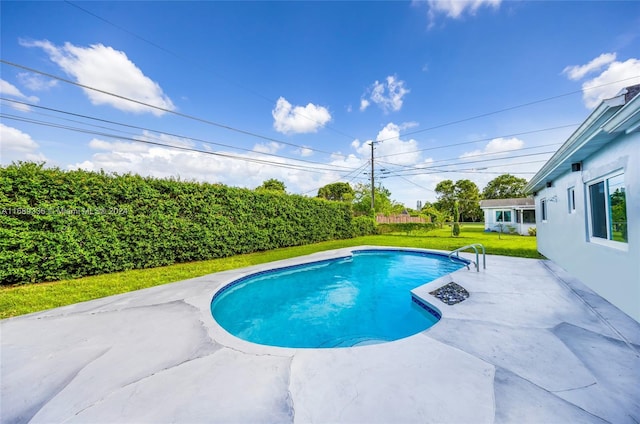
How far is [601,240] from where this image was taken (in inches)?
192

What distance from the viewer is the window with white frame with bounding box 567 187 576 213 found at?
6238mm

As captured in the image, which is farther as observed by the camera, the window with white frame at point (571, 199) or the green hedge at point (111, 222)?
the window with white frame at point (571, 199)

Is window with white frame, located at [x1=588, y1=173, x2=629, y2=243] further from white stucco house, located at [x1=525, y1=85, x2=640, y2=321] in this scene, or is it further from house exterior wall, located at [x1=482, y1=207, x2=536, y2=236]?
house exterior wall, located at [x1=482, y1=207, x2=536, y2=236]

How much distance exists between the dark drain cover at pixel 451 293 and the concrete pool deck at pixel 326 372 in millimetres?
619

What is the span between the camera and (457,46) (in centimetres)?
1145

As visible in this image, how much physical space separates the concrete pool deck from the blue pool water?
115 cm

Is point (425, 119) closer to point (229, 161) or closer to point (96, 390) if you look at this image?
point (229, 161)

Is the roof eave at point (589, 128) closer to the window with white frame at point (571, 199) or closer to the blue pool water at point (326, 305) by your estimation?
the window with white frame at point (571, 199)

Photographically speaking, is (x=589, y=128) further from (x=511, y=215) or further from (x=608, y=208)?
(x=511, y=215)

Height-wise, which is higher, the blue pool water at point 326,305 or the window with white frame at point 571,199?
the window with white frame at point 571,199

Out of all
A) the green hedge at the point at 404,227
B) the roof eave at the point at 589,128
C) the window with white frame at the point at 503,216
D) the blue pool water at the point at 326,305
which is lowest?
the blue pool water at the point at 326,305

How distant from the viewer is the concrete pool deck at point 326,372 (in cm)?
204

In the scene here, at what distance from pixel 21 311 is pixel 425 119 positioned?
21838 millimetres

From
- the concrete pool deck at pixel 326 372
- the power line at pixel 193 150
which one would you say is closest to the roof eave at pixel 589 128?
the concrete pool deck at pixel 326 372
